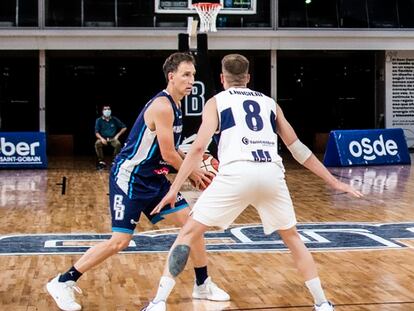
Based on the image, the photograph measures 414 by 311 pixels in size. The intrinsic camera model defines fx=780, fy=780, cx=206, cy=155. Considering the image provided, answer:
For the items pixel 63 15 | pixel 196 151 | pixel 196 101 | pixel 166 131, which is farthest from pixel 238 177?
pixel 63 15

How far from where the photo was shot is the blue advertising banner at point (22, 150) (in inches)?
740

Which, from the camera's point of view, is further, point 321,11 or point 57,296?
point 321,11

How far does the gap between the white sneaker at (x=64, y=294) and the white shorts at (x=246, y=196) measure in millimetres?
1117

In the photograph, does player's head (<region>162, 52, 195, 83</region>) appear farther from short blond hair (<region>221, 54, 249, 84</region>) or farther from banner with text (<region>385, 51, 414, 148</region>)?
banner with text (<region>385, 51, 414, 148</region>)

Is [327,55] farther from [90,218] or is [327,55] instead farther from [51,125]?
[90,218]

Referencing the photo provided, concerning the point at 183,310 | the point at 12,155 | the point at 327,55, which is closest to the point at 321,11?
the point at 327,55

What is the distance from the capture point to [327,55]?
91.1 feet

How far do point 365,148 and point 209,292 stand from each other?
14.1m

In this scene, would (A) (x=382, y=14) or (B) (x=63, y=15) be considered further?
(A) (x=382, y=14)

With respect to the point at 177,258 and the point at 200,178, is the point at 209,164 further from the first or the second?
the point at 177,258

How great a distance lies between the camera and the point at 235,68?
500cm

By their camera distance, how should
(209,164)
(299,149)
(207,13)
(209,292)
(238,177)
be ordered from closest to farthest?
(238,177)
(299,149)
(209,292)
(209,164)
(207,13)

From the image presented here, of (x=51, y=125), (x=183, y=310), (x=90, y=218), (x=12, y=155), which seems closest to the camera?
(x=183, y=310)

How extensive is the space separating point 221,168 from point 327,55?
23.5 meters
